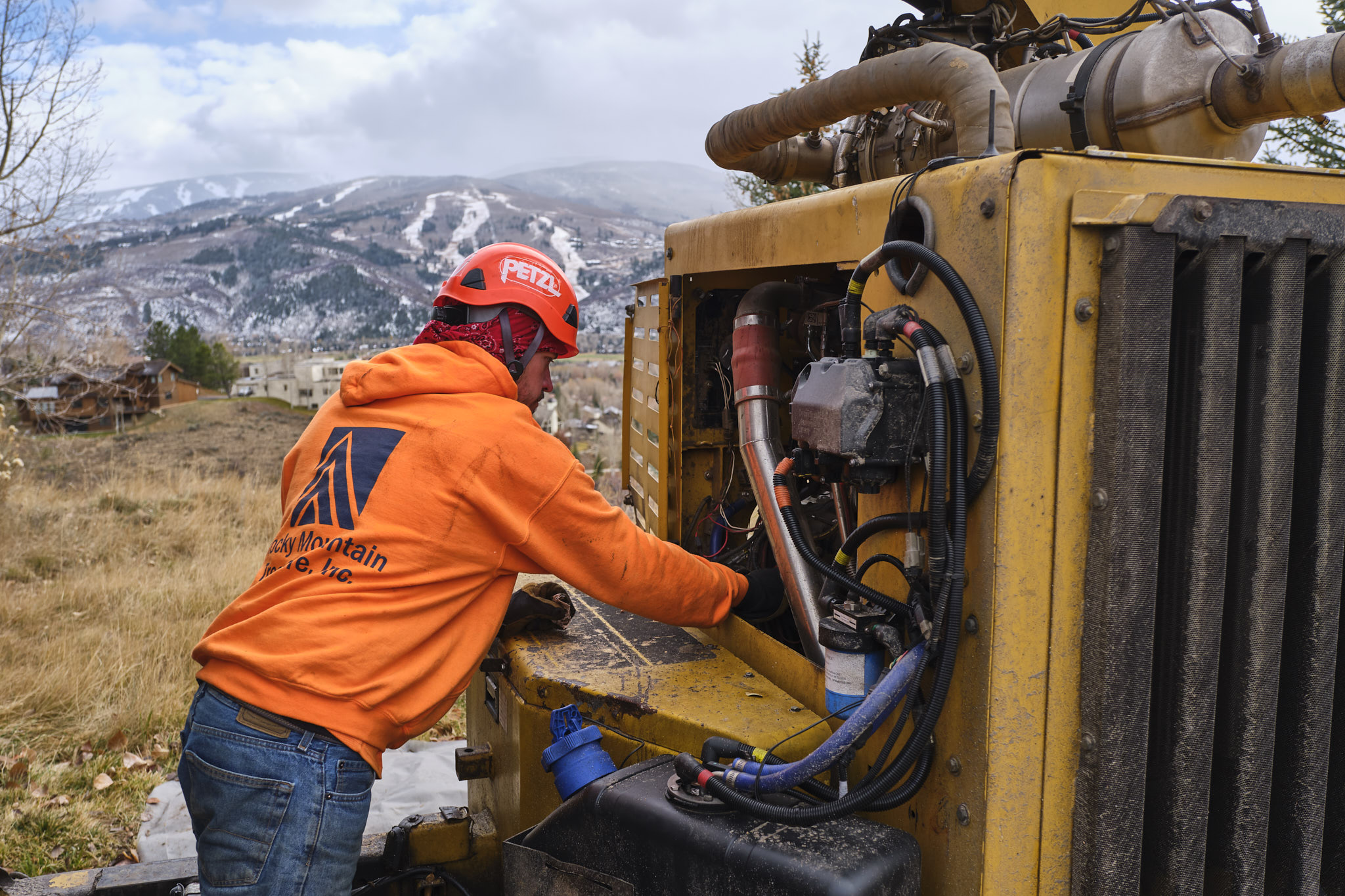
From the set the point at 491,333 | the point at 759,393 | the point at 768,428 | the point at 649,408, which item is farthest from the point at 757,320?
the point at 649,408

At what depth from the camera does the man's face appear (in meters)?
2.70

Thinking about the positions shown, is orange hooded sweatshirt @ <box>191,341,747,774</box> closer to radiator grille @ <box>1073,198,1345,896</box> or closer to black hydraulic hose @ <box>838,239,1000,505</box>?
black hydraulic hose @ <box>838,239,1000,505</box>

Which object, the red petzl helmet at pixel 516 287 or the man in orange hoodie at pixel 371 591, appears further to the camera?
the red petzl helmet at pixel 516 287

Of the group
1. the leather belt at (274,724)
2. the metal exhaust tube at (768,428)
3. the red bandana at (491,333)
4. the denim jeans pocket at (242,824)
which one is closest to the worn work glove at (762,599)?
the metal exhaust tube at (768,428)

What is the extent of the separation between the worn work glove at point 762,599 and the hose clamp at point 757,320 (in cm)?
71

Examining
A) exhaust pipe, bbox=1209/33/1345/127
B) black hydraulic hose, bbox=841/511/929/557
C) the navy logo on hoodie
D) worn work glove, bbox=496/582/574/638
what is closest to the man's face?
the navy logo on hoodie

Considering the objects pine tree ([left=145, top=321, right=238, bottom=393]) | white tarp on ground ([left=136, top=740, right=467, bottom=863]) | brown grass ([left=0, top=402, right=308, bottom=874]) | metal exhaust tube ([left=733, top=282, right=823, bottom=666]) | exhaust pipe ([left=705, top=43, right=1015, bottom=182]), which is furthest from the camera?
pine tree ([left=145, top=321, right=238, bottom=393])

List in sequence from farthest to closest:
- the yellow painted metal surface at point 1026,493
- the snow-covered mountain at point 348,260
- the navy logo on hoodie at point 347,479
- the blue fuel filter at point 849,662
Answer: the snow-covered mountain at point 348,260 → the navy logo on hoodie at point 347,479 → the blue fuel filter at point 849,662 → the yellow painted metal surface at point 1026,493

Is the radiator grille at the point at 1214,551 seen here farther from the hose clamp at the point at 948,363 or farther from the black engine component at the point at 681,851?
the black engine component at the point at 681,851

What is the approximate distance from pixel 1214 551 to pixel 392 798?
391 centimetres

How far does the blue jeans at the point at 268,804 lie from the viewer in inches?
84.3

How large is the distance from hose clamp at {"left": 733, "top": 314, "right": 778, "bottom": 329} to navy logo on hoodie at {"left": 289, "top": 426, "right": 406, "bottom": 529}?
1028 mm

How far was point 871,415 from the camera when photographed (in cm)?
182

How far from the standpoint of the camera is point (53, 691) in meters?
5.57
